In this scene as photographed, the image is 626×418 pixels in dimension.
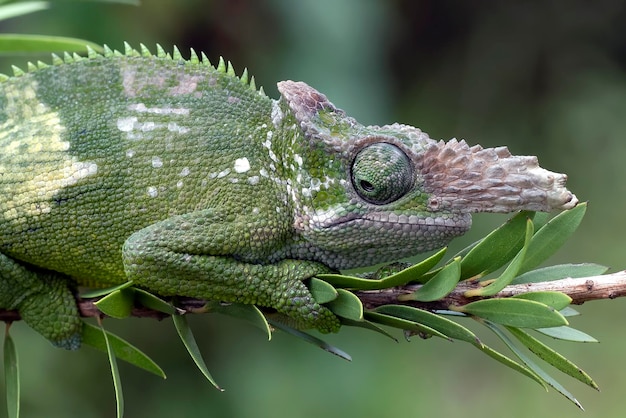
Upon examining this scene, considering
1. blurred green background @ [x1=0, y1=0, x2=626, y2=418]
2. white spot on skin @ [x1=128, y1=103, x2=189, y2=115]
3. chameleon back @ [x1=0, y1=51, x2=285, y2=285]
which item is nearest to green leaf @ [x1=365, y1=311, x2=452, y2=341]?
chameleon back @ [x1=0, y1=51, x2=285, y2=285]

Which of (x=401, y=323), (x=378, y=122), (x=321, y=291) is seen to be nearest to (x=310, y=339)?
(x=321, y=291)

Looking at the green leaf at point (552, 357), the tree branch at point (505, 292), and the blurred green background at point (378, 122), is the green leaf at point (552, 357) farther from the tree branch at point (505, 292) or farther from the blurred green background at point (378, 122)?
the blurred green background at point (378, 122)

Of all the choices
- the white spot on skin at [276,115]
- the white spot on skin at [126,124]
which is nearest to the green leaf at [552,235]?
the white spot on skin at [276,115]

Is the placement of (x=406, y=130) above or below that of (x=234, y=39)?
below

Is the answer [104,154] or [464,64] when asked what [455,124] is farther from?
[104,154]

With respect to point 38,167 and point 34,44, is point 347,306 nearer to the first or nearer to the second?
point 38,167

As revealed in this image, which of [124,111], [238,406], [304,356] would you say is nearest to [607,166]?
[304,356]
